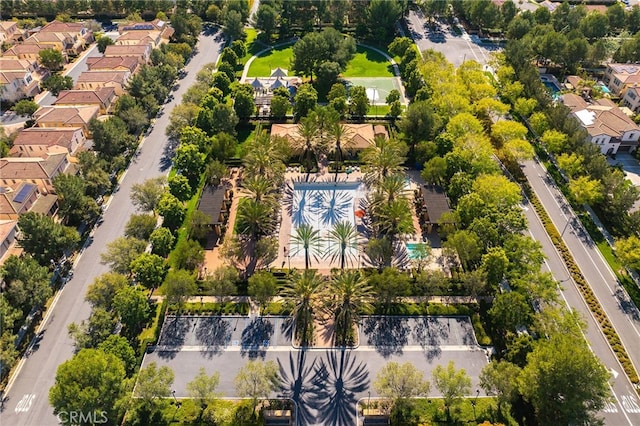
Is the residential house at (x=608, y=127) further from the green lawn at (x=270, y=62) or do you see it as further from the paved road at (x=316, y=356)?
the green lawn at (x=270, y=62)

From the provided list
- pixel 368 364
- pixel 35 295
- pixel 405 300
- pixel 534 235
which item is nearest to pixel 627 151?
pixel 534 235

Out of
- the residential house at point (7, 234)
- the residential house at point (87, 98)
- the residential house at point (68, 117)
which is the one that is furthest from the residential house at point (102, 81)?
the residential house at point (7, 234)

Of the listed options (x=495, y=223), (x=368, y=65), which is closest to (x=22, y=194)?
(x=495, y=223)

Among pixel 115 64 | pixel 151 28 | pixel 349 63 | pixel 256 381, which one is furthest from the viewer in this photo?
pixel 151 28

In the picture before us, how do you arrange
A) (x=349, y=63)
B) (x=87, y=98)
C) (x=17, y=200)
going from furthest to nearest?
1. (x=349, y=63)
2. (x=87, y=98)
3. (x=17, y=200)

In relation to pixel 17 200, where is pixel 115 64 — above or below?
above

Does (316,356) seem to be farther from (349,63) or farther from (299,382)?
(349,63)
